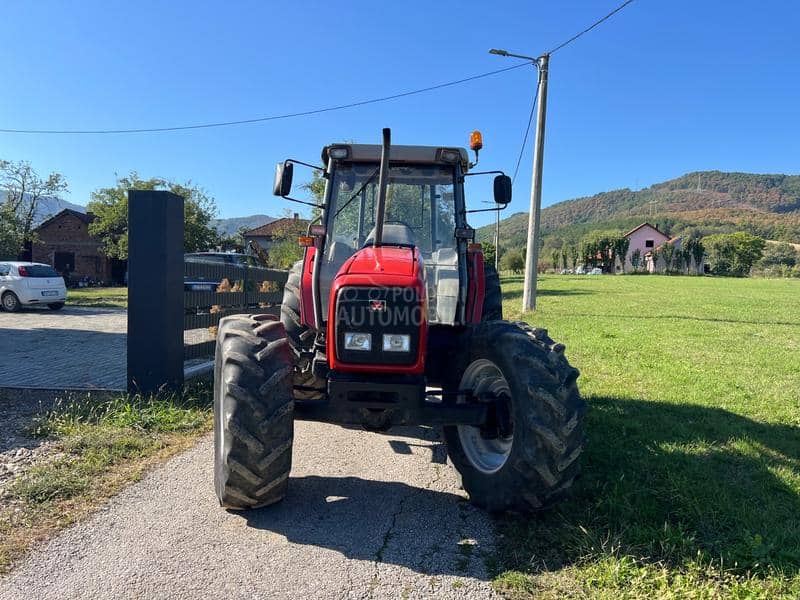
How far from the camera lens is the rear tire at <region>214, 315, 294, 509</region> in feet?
9.74

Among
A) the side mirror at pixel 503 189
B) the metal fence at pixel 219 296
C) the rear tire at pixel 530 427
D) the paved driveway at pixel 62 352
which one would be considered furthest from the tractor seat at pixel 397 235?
the paved driveway at pixel 62 352

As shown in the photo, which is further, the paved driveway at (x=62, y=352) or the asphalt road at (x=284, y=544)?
the paved driveway at (x=62, y=352)

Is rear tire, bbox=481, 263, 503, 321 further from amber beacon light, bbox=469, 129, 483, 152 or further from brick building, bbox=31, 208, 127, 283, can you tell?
brick building, bbox=31, 208, 127, 283

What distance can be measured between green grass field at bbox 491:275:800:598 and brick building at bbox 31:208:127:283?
141ft

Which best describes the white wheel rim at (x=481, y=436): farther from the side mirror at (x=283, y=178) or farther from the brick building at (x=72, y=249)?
the brick building at (x=72, y=249)

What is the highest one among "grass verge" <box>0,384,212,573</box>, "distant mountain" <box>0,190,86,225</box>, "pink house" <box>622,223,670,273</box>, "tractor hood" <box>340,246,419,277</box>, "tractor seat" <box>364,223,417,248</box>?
"pink house" <box>622,223,670,273</box>

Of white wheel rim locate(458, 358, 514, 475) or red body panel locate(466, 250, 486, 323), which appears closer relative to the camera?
white wheel rim locate(458, 358, 514, 475)

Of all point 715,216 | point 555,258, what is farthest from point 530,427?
point 715,216

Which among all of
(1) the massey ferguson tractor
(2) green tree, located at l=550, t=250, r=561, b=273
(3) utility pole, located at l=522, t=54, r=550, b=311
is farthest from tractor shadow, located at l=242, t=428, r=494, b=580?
(2) green tree, located at l=550, t=250, r=561, b=273

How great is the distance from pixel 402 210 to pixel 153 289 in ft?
8.82

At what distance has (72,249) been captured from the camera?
4247 centimetres

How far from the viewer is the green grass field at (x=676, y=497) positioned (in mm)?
2662

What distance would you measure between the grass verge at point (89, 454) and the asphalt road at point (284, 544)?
158 millimetres

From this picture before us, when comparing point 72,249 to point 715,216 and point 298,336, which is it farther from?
point 715,216
